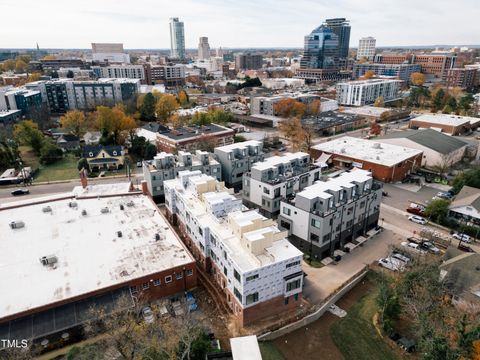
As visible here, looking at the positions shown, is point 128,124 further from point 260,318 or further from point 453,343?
point 453,343

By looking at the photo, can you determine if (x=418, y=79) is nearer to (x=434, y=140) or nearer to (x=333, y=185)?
(x=434, y=140)

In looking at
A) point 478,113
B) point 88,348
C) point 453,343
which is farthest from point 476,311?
point 478,113

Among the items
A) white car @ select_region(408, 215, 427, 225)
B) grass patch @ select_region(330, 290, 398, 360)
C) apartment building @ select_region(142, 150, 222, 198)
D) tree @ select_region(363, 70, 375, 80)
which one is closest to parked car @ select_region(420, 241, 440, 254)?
white car @ select_region(408, 215, 427, 225)

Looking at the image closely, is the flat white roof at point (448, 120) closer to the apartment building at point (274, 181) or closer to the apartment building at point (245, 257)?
the apartment building at point (274, 181)

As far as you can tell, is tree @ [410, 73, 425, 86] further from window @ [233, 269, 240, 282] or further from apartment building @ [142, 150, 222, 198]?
window @ [233, 269, 240, 282]

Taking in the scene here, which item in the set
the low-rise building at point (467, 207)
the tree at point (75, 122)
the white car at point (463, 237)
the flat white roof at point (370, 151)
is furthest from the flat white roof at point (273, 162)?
the tree at point (75, 122)

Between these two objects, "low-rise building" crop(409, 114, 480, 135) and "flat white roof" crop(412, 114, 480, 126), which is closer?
"low-rise building" crop(409, 114, 480, 135)
